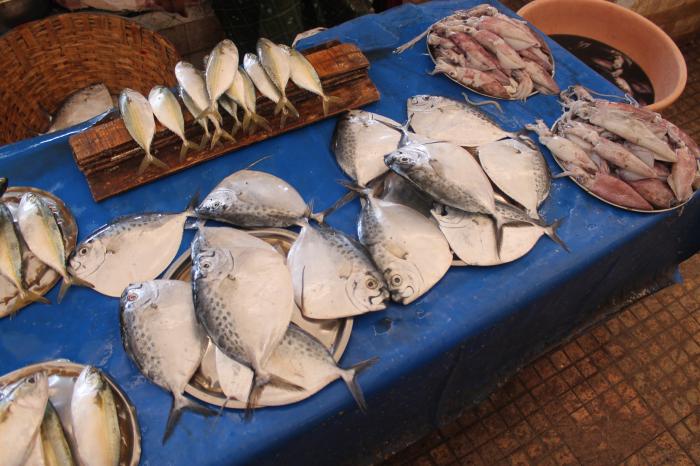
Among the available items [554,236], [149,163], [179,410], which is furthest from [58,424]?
[554,236]

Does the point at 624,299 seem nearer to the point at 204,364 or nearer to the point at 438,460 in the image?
the point at 438,460

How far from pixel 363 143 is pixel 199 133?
2.15 ft

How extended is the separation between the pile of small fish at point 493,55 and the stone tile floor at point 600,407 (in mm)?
1218

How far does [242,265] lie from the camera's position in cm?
138

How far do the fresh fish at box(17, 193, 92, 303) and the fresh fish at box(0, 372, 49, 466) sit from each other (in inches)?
14.7

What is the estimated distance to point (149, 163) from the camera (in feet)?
5.95

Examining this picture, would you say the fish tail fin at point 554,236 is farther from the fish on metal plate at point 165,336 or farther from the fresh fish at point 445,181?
the fish on metal plate at point 165,336

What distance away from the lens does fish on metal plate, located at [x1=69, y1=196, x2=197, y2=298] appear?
1573 mm

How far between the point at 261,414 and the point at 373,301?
0.46 metres

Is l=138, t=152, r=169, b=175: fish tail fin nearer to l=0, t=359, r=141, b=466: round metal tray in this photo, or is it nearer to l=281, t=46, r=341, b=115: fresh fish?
l=281, t=46, r=341, b=115: fresh fish

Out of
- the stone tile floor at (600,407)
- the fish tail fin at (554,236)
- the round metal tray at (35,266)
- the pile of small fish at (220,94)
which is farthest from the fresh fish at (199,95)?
the stone tile floor at (600,407)

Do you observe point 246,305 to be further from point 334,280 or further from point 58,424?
point 58,424

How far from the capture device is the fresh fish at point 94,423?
1.22 m

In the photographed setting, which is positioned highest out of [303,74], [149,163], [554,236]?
[303,74]
